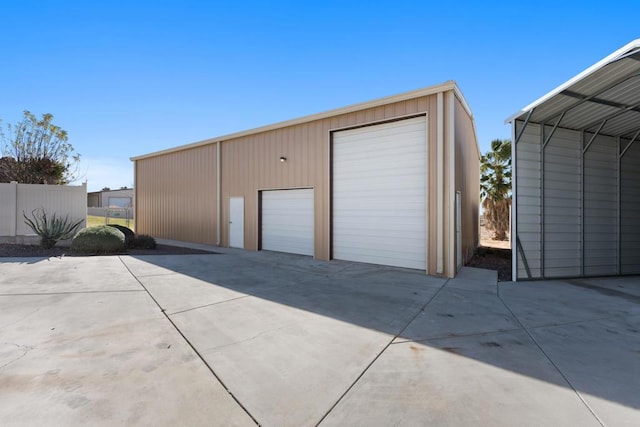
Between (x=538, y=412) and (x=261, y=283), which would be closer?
(x=538, y=412)

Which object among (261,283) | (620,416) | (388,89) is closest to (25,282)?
(261,283)

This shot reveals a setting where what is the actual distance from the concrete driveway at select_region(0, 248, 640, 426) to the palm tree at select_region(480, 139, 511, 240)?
38.1 feet

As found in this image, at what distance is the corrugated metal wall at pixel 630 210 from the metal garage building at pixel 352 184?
4312mm

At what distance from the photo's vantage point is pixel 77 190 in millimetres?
11453

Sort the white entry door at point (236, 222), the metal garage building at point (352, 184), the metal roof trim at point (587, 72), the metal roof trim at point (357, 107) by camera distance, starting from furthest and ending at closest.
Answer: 1. the white entry door at point (236, 222)
2. the metal garage building at point (352, 184)
3. the metal roof trim at point (357, 107)
4. the metal roof trim at point (587, 72)

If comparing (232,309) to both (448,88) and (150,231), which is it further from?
(150,231)

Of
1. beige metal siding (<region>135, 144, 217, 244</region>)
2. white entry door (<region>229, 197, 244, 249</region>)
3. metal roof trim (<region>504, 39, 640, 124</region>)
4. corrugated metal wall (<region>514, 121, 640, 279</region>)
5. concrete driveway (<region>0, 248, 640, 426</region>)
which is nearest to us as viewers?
concrete driveway (<region>0, 248, 640, 426</region>)

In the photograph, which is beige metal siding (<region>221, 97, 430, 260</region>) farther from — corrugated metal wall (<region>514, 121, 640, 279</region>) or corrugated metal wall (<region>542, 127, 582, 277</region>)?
corrugated metal wall (<region>542, 127, 582, 277</region>)

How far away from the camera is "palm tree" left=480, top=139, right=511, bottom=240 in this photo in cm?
1638

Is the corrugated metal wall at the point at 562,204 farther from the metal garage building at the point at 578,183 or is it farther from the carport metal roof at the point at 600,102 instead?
the carport metal roof at the point at 600,102

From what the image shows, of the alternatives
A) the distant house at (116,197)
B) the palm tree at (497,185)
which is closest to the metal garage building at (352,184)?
the palm tree at (497,185)

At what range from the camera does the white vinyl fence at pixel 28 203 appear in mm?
10477

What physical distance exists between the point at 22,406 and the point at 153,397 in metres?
0.90

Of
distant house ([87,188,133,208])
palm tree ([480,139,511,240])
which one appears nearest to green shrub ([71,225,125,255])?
palm tree ([480,139,511,240])
